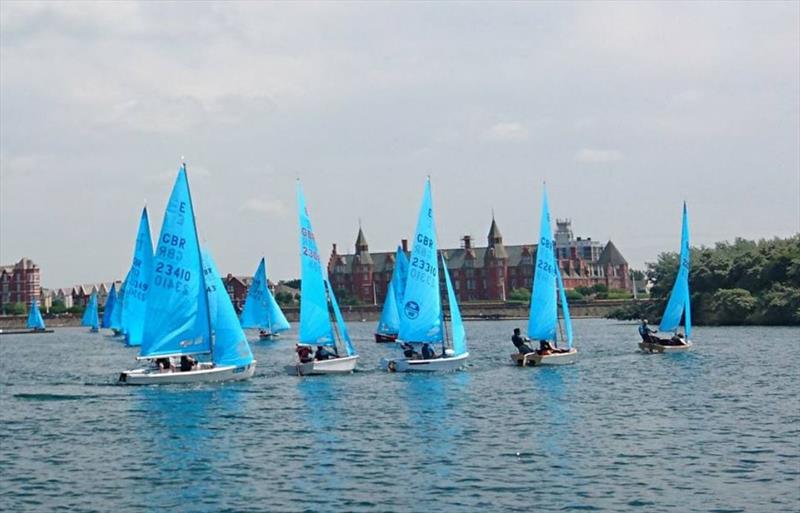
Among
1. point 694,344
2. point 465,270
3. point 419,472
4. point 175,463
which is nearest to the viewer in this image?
point 419,472

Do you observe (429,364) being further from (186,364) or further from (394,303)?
(394,303)

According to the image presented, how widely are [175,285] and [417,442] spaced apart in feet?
53.1

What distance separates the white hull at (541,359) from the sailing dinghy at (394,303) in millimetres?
30851

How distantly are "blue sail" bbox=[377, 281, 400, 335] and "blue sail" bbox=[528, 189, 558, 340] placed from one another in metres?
33.6

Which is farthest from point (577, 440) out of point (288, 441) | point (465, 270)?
point (465, 270)

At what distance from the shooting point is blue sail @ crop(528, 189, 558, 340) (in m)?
52.5

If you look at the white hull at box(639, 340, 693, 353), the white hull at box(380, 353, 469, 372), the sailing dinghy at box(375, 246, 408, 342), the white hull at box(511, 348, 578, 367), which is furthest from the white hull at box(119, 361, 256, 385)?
the sailing dinghy at box(375, 246, 408, 342)

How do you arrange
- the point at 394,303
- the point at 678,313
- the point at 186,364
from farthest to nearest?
the point at 394,303 < the point at 678,313 < the point at 186,364

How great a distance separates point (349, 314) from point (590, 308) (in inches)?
1627

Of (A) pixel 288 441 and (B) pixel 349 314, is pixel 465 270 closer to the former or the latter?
(B) pixel 349 314

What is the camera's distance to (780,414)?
3441cm

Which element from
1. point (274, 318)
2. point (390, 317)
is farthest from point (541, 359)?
point (274, 318)

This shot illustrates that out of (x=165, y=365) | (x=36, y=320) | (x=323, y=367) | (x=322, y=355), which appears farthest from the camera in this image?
(x=36, y=320)

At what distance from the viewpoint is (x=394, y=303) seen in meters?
87.1
